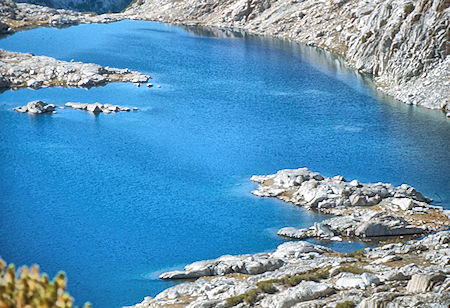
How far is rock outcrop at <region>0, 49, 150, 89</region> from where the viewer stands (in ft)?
440

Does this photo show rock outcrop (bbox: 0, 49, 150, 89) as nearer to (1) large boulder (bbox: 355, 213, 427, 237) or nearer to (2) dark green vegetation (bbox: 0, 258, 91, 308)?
(1) large boulder (bbox: 355, 213, 427, 237)

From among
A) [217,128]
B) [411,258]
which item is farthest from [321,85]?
[411,258]

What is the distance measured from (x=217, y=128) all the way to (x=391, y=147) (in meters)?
29.1

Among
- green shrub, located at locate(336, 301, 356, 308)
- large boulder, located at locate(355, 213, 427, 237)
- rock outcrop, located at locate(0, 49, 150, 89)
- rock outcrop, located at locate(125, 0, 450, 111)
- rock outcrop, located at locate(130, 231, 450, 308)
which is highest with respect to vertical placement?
rock outcrop, located at locate(125, 0, 450, 111)

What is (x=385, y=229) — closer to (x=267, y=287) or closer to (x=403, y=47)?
(x=267, y=287)

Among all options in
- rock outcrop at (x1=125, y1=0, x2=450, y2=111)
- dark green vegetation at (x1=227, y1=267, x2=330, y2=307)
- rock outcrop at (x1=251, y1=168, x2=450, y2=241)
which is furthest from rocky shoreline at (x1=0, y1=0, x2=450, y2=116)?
dark green vegetation at (x1=227, y1=267, x2=330, y2=307)

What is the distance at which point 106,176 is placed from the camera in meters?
81.4

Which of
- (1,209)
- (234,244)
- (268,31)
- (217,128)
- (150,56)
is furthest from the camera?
(268,31)

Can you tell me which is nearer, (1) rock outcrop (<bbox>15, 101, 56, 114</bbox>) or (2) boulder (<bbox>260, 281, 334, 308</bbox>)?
(2) boulder (<bbox>260, 281, 334, 308</bbox>)

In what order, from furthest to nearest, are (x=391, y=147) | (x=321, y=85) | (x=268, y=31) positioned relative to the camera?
(x=268, y=31), (x=321, y=85), (x=391, y=147)

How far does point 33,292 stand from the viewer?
55.3 feet

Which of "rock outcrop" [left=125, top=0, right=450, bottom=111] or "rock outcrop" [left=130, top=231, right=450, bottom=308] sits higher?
"rock outcrop" [left=125, top=0, right=450, bottom=111]

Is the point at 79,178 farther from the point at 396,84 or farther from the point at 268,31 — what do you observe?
the point at 268,31

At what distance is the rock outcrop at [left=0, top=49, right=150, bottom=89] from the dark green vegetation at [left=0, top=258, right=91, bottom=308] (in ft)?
399
